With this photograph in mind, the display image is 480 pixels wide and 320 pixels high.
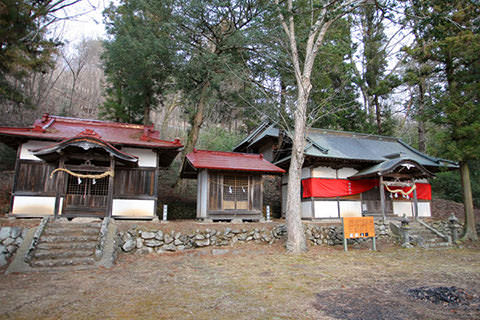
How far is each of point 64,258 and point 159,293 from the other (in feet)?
14.2

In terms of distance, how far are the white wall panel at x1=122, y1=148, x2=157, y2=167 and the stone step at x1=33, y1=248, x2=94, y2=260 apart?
5029mm

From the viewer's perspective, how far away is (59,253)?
8.21 meters

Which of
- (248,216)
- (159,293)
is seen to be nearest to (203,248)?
(248,216)

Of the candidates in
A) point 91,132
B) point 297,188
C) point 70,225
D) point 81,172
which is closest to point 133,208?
point 81,172

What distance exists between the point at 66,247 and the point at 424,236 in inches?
585

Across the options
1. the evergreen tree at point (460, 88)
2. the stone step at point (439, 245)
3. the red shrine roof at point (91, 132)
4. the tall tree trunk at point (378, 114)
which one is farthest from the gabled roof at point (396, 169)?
the red shrine roof at point (91, 132)

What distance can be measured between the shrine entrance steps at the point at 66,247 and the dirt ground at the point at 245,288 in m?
0.53

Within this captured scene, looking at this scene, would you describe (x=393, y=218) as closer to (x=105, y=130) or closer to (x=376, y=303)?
(x=376, y=303)

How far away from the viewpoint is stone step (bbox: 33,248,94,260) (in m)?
8.02

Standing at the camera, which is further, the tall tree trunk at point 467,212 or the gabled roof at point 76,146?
the tall tree trunk at point 467,212

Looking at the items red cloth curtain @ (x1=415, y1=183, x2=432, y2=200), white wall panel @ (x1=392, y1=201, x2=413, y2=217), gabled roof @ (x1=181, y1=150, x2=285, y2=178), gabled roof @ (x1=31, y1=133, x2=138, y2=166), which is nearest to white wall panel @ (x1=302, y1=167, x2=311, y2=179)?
gabled roof @ (x1=181, y1=150, x2=285, y2=178)

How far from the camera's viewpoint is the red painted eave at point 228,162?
1262 centimetres

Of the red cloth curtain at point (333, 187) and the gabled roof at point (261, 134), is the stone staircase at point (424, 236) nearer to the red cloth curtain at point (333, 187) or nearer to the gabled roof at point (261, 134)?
the red cloth curtain at point (333, 187)

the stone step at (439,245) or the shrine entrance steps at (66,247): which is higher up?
the shrine entrance steps at (66,247)
